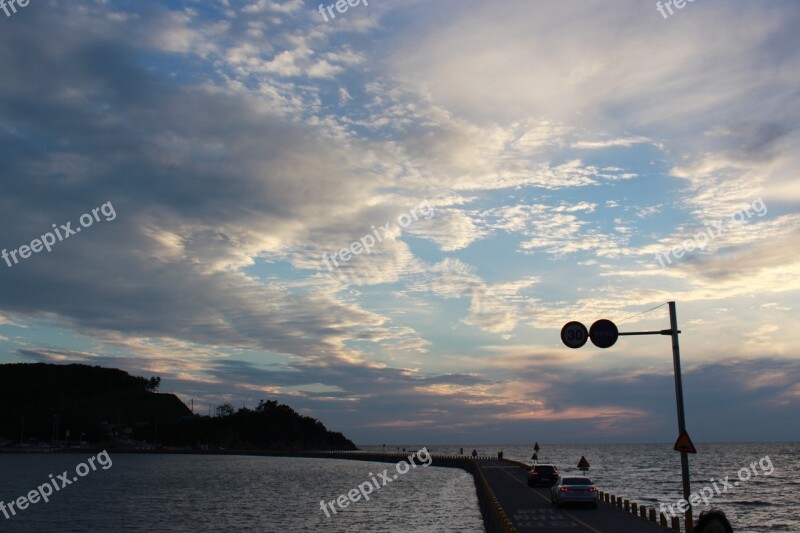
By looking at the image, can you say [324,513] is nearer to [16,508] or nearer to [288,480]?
[16,508]

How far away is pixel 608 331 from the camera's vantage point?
23.5m

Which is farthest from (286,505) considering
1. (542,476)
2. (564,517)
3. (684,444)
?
(684,444)

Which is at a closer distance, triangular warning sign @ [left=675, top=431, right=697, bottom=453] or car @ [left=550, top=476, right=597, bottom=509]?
triangular warning sign @ [left=675, top=431, right=697, bottom=453]

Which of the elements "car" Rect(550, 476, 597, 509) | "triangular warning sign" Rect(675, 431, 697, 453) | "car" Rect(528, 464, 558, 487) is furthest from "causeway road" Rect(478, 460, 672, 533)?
"triangular warning sign" Rect(675, 431, 697, 453)

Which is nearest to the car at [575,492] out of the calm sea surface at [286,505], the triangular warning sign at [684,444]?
the calm sea surface at [286,505]

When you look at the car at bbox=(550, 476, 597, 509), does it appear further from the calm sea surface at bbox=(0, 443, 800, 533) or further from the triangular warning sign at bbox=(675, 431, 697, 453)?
the triangular warning sign at bbox=(675, 431, 697, 453)

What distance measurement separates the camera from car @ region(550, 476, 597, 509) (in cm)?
3975

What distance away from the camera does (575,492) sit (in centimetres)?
3978

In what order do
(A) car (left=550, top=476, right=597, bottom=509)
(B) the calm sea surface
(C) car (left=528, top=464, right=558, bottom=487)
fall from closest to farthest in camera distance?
1. (A) car (left=550, top=476, right=597, bottom=509)
2. (B) the calm sea surface
3. (C) car (left=528, top=464, right=558, bottom=487)

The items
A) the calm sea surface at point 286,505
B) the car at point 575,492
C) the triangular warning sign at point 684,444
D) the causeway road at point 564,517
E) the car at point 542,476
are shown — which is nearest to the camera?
the triangular warning sign at point 684,444

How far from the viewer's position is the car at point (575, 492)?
39.8 metres

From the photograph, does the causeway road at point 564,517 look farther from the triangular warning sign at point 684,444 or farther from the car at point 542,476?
the triangular warning sign at point 684,444

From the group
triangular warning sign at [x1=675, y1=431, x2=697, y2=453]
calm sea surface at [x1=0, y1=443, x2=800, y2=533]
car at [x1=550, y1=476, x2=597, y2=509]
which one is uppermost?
triangular warning sign at [x1=675, y1=431, x2=697, y2=453]

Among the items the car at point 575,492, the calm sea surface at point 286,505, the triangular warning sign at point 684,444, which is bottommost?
the calm sea surface at point 286,505
